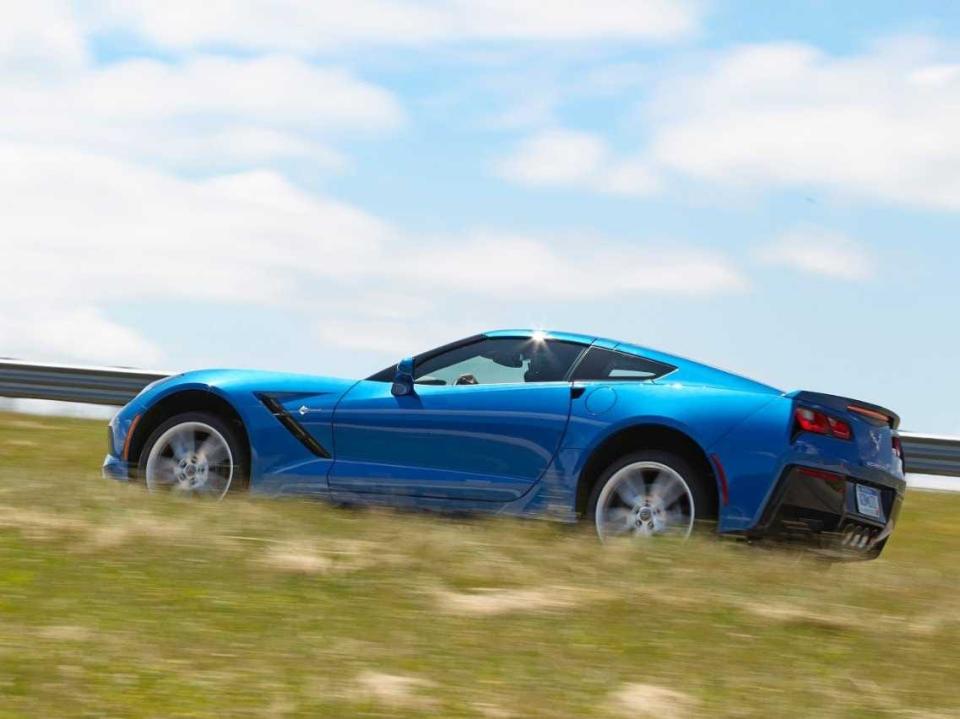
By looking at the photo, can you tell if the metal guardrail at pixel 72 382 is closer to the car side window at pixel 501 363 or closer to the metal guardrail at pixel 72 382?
the metal guardrail at pixel 72 382

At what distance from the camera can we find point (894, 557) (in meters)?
9.36

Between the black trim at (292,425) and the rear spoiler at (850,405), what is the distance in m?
2.49

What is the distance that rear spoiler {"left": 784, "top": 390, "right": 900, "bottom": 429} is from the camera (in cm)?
707

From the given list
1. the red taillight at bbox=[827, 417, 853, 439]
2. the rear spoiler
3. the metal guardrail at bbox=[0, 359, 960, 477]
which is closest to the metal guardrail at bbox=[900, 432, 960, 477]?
the rear spoiler

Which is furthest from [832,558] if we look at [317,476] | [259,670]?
[259,670]

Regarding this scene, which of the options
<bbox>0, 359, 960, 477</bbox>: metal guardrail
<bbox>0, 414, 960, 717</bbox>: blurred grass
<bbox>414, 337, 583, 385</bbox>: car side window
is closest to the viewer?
<bbox>0, 414, 960, 717</bbox>: blurred grass

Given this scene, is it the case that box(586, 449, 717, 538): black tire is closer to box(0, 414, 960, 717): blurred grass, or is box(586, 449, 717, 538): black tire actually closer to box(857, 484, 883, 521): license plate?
box(0, 414, 960, 717): blurred grass

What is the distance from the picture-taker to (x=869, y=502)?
7.17 meters

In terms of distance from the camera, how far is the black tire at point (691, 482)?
700cm

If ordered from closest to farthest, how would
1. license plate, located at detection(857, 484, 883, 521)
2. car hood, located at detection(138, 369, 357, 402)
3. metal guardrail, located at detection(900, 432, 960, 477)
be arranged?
license plate, located at detection(857, 484, 883, 521), car hood, located at detection(138, 369, 357, 402), metal guardrail, located at detection(900, 432, 960, 477)

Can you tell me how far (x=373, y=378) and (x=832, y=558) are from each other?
8.53 feet

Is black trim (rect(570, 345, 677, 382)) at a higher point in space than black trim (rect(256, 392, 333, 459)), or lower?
higher

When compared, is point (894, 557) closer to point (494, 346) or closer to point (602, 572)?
point (494, 346)

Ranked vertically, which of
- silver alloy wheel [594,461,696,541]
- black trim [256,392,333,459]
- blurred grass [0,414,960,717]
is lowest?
blurred grass [0,414,960,717]
